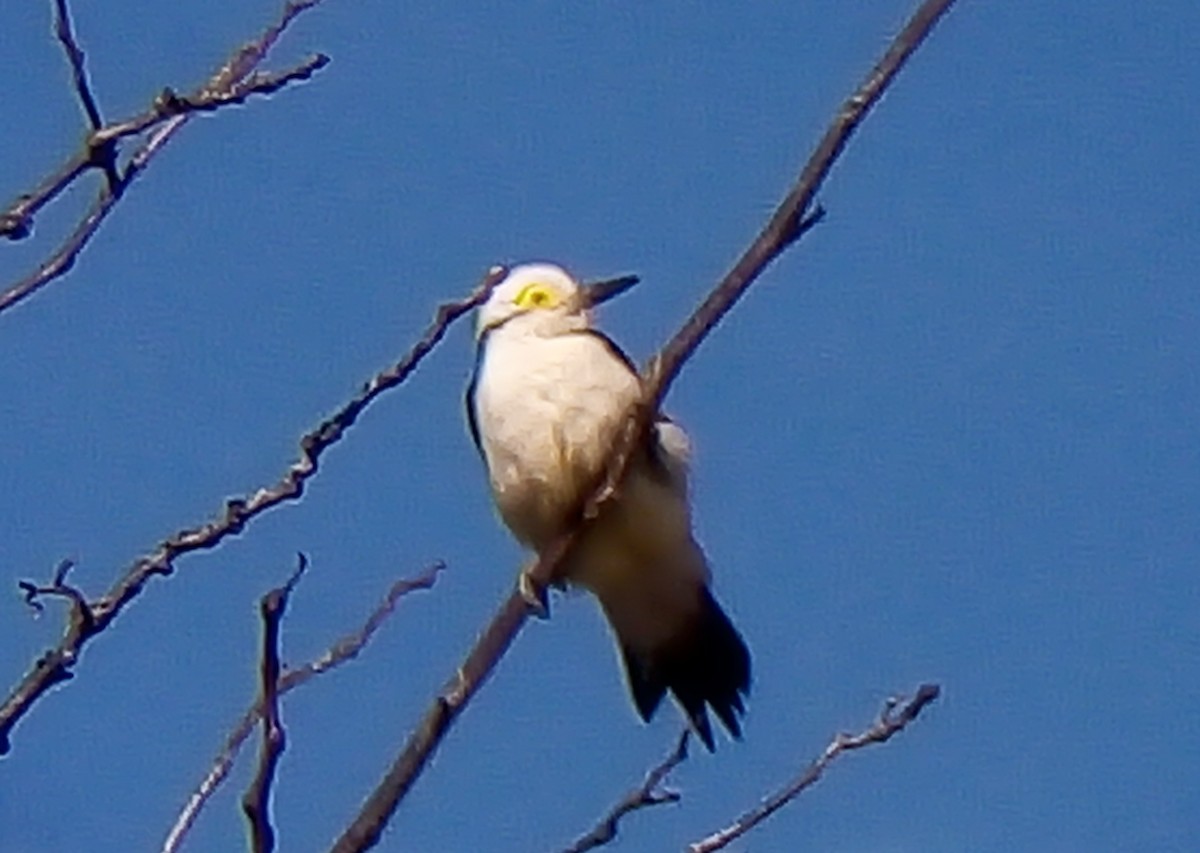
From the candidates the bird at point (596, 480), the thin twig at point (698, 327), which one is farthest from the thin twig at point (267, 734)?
the bird at point (596, 480)

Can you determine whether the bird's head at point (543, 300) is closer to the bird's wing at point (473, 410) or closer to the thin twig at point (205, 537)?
the bird's wing at point (473, 410)

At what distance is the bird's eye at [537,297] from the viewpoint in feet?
18.4

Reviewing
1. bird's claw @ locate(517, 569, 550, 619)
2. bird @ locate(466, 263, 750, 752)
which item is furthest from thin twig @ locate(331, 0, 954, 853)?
bird @ locate(466, 263, 750, 752)

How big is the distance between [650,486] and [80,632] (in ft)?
8.76

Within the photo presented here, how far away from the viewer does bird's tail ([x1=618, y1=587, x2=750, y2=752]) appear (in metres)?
5.35

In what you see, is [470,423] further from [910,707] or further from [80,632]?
[80,632]

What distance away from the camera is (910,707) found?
3.08 meters

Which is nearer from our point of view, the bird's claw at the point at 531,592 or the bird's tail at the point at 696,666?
the bird's claw at the point at 531,592

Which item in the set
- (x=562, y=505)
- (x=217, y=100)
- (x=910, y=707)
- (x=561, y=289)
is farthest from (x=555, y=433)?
(x=217, y=100)

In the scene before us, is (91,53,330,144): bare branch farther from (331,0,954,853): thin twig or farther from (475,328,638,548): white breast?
(475,328,638,548): white breast

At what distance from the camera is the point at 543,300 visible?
561cm

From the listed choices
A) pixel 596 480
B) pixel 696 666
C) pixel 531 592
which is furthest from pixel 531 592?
pixel 696 666

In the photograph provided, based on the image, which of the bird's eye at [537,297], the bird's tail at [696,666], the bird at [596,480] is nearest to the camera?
the bird at [596,480]

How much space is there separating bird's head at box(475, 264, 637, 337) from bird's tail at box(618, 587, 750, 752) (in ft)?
2.10
